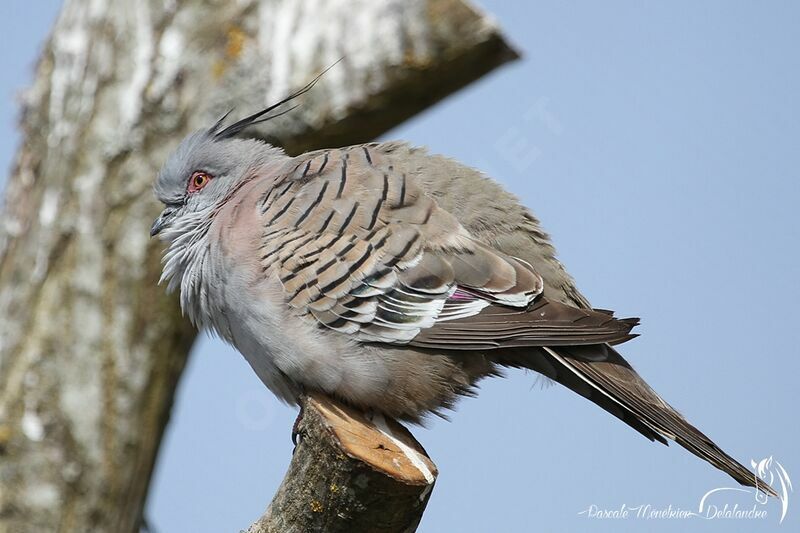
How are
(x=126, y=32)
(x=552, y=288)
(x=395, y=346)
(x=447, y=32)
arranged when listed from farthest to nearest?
(x=126, y=32) → (x=447, y=32) → (x=552, y=288) → (x=395, y=346)

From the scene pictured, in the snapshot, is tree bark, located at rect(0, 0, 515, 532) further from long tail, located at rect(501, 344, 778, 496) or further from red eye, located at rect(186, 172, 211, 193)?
long tail, located at rect(501, 344, 778, 496)

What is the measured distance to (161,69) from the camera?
7.05 meters

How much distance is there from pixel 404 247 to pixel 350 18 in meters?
2.83

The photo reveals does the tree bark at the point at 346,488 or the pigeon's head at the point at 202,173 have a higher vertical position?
the pigeon's head at the point at 202,173

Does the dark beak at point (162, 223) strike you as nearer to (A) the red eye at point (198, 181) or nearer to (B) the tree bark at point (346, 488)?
(A) the red eye at point (198, 181)

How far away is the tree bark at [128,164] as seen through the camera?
21.9 ft

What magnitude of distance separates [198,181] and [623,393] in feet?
9.53

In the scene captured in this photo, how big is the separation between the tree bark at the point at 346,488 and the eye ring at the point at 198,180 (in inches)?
91.2

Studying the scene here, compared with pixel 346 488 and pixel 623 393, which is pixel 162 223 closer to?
pixel 346 488

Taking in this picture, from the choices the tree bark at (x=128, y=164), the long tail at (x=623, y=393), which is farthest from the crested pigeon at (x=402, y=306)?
the tree bark at (x=128, y=164)

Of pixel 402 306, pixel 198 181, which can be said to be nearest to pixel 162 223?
pixel 198 181

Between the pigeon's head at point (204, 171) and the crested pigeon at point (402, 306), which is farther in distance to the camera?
the pigeon's head at point (204, 171)

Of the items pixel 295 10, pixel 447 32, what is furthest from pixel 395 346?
pixel 295 10

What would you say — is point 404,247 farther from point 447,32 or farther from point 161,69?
point 161,69
